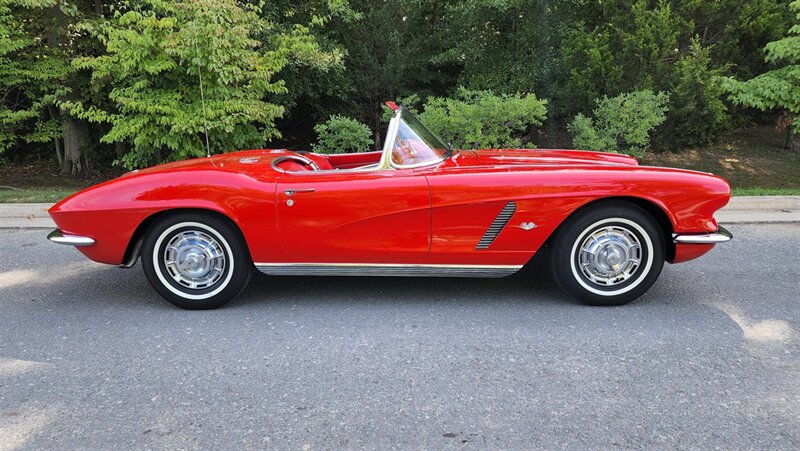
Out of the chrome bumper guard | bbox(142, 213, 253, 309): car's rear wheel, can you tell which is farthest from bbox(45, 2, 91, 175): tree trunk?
bbox(142, 213, 253, 309): car's rear wheel

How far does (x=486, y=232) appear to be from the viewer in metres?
3.66

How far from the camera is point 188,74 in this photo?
8188 mm

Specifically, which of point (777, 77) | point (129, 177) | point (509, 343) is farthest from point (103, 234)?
point (777, 77)

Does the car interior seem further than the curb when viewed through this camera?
No

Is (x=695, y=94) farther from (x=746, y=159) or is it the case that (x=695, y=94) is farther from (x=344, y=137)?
(x=344, y=137)

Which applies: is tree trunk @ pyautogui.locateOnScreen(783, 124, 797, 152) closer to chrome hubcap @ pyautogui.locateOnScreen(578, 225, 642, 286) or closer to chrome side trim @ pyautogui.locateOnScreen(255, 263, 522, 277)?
chrome hubcap @ pyautogui.locateOnScreen(578, 225, 642, 286)

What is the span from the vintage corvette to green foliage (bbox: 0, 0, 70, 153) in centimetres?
688

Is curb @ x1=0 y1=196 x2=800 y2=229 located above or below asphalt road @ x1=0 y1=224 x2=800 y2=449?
above

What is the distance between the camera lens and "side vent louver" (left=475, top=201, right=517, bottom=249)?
142 inches

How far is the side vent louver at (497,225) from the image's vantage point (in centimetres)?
361

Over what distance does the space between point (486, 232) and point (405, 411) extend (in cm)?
146

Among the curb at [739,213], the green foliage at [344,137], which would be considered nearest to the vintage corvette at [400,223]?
the curb at [739,213]

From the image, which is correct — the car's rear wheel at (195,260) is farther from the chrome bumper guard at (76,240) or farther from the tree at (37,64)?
the tree at (37,64)

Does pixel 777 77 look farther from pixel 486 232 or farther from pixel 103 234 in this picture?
pixel 103 234
